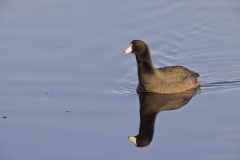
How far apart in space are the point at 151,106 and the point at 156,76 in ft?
3.37

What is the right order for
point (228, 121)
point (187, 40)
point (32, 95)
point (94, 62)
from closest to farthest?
point (228, 121), point (32, 95), point (94, 62), point (187, 40)

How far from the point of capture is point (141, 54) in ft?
55.6

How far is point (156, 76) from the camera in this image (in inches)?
671

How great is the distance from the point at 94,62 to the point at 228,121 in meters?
4.08

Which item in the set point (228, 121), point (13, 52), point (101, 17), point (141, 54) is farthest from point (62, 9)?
point (228, 121)

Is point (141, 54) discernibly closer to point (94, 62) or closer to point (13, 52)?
point (94, 62)

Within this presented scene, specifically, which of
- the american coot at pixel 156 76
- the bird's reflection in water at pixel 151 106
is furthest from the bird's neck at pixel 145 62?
the bird's reflection in water at pixel 151 106

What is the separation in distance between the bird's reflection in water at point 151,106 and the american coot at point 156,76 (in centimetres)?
14

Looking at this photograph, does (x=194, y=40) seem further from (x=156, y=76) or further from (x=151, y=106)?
(x=151, y=106)

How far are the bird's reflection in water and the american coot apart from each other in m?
0.14

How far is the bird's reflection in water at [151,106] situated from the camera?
1436 centimetres

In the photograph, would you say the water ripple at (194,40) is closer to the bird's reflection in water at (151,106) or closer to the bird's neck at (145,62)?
the bird's reflection in water at (151,106)

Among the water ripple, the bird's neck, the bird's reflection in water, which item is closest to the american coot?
the bird's neck

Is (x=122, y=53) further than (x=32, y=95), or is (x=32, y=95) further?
(x=122, y=53)
